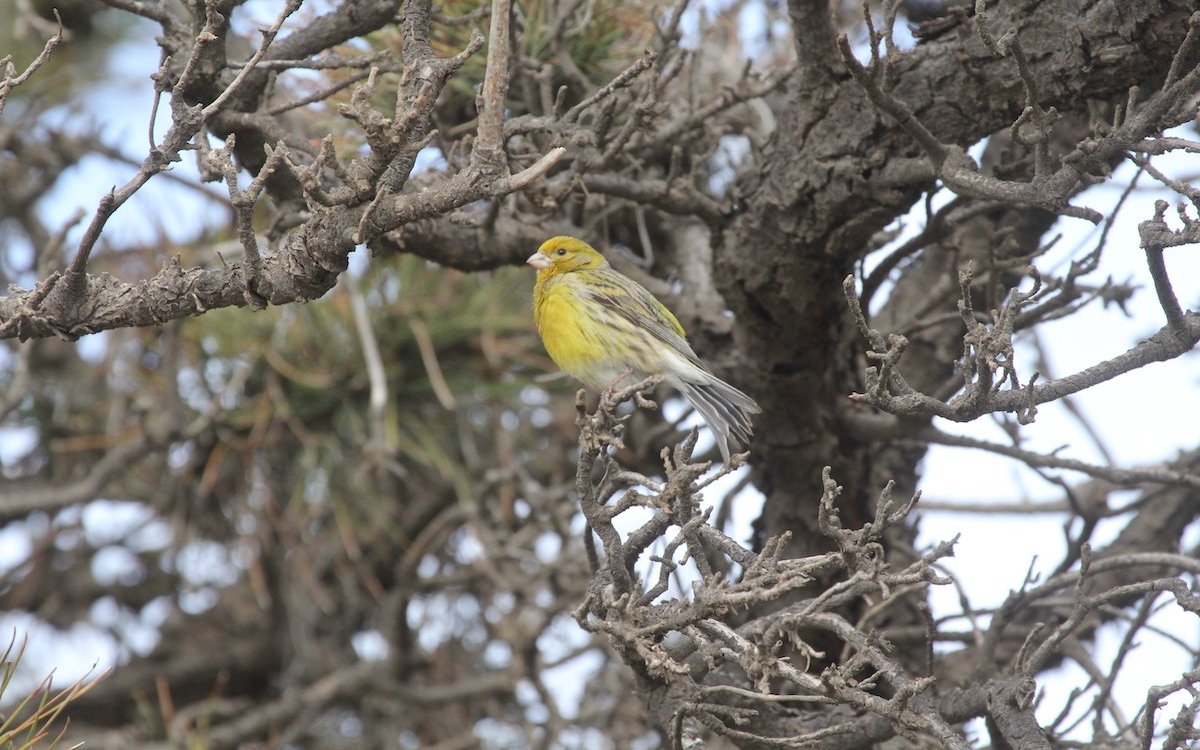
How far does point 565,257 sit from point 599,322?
29 centimetres

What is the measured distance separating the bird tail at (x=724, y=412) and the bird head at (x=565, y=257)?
782 millimetres

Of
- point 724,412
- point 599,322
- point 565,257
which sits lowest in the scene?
point 724,412

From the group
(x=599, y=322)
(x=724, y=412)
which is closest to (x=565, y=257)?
(x=599, y=322)

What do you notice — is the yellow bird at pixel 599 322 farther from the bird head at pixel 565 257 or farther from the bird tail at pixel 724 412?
the bird tail at pixel 724 412

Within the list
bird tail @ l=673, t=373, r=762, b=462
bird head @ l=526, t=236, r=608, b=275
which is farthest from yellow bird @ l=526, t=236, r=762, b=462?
bird tail @ l=673, t=373, r=762, b=462

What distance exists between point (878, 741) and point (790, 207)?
5.39 feet

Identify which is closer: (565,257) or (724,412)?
(724,412)

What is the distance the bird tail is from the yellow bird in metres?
0.22

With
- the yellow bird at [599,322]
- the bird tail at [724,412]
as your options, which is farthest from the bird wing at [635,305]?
the bird tail at [724,412]

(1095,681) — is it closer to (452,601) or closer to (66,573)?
(452,601)

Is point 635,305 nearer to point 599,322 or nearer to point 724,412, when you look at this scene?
point 599,322

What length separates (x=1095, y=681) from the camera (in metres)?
4.28

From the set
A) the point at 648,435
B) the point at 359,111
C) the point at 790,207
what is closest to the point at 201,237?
the point at 648,435

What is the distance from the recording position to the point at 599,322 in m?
5.02
